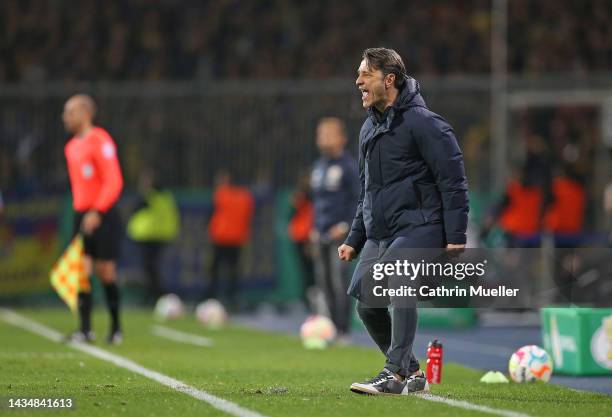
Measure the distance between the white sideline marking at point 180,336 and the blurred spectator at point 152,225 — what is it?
422 centimetres

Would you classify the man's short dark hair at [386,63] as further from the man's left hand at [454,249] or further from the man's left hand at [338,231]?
the man's left hand at [338,231]

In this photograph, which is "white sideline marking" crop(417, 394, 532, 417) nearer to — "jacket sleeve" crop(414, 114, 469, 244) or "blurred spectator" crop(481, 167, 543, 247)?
"jacket sleeve" crop(414, 114, 469, 244)

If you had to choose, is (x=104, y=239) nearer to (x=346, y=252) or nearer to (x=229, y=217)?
(x=346, y=252)

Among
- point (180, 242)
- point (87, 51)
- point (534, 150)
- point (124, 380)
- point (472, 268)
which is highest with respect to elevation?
point (87, 51)

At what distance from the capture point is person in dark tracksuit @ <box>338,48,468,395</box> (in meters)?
8.36

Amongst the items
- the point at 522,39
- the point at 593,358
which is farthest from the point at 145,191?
the point at 593,358

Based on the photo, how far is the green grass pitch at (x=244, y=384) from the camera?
26.0ft

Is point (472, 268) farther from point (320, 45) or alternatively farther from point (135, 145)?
point (320, 45)

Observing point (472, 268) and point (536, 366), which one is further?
point (536, 366)

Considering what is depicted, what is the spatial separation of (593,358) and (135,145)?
1297 cm

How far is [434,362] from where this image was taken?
32.3 feet

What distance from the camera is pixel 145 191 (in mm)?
22281

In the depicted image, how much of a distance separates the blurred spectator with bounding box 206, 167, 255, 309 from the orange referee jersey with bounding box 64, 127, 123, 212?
8.10 metres

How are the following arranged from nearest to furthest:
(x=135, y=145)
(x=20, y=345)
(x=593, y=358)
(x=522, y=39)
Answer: (x=593, y=358) → (x=20, y=345) → (x=135, y=145) → (x=522, y=39)
